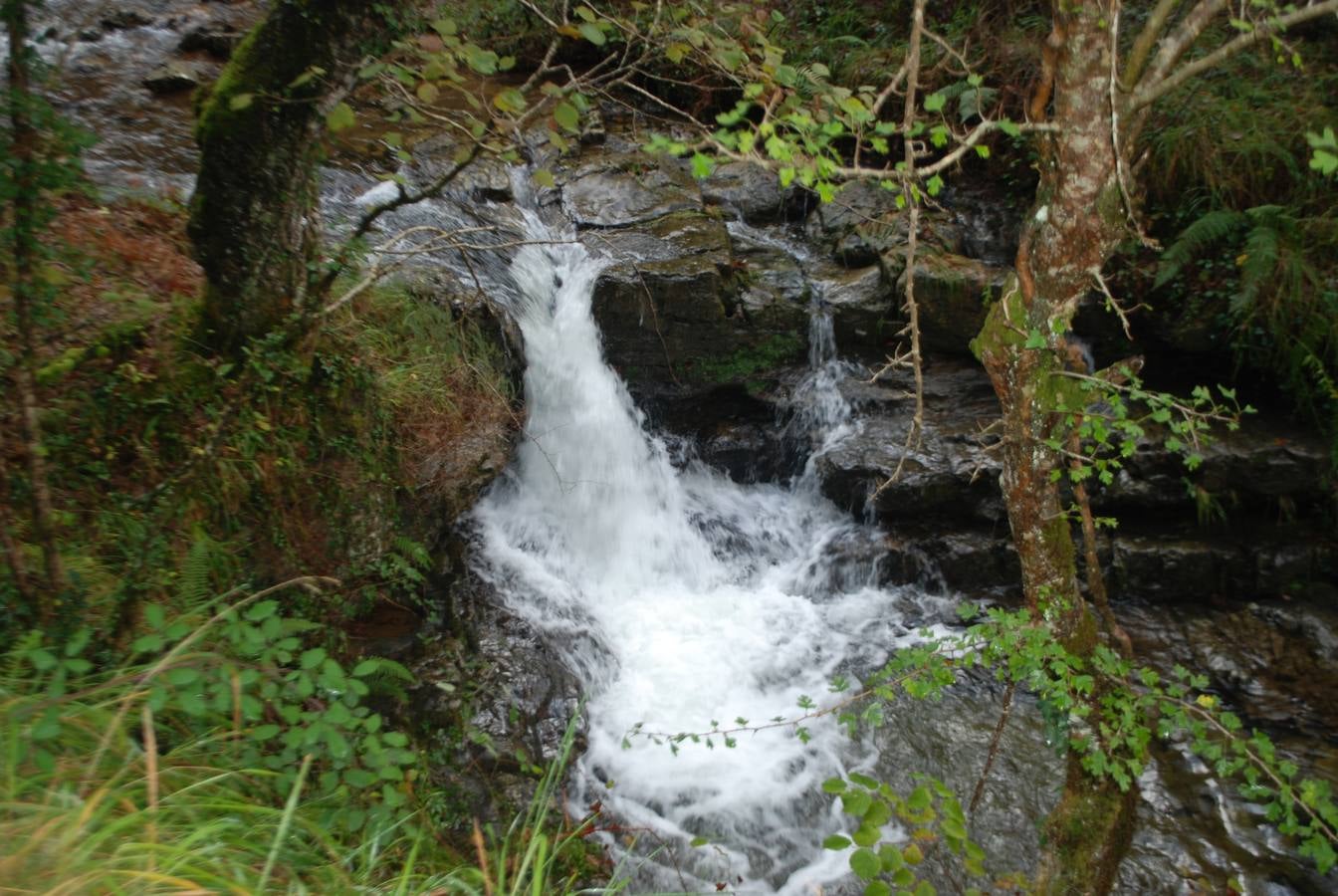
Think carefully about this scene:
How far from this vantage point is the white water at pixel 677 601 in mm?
4188

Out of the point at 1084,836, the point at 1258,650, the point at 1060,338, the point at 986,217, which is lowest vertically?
the point at 1258,650

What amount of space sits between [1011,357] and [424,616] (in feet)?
12.1

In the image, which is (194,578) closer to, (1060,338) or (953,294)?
(1060,338)

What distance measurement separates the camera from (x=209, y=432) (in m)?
3.08

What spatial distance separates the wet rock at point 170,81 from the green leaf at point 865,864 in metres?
9.81

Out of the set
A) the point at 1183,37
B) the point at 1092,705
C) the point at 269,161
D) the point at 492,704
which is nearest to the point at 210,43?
the point at 269,161

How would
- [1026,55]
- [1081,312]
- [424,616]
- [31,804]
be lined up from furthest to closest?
[1026,55]
[1081,312]
[424,616]
[31,804]

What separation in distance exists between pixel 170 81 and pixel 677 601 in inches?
311

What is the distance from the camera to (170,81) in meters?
8.09

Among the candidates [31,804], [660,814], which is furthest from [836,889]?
[31,804]

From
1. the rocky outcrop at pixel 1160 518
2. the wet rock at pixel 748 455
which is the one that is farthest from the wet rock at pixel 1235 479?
the wet rock at pixel 748 455

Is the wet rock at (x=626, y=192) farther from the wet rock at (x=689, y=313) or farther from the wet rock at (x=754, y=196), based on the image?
the wet rock at (x=689, y=313)

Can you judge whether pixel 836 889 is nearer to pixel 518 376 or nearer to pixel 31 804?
pixel 31 804

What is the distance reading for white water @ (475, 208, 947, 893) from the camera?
4.19 meters
